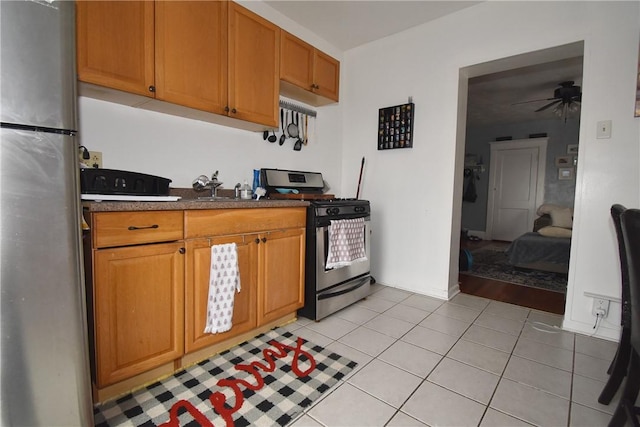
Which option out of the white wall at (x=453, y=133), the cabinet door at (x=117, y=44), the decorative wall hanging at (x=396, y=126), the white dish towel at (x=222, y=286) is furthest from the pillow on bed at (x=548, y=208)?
the cabinet door at (x=117, y=44)

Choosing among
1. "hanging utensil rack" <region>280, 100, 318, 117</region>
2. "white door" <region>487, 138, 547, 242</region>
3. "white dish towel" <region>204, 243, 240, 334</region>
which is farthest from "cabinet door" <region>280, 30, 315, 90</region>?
"white door" <region>487, 138, 547, 242</region>

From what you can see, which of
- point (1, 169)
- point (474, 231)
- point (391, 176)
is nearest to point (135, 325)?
point (1, 169)

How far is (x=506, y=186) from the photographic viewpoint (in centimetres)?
642

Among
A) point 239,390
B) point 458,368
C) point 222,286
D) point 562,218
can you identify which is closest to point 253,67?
point 222,286

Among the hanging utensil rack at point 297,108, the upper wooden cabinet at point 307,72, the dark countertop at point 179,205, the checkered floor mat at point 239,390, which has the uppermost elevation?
the upper wooden cabinet at point 307,72

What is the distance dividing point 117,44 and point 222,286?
1373mm

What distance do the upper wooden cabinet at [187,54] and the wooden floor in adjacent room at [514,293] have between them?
8.42 ft

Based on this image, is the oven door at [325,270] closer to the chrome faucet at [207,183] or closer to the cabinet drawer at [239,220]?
the cabinet drawer at [239,220]

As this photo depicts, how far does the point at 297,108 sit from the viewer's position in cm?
294

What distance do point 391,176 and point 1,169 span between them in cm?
280

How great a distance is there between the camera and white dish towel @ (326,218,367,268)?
229cm

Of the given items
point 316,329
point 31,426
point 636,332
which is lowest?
point 316,329

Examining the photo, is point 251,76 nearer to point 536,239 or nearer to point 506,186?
point 536,239

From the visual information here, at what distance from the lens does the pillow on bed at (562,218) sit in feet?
13.2
